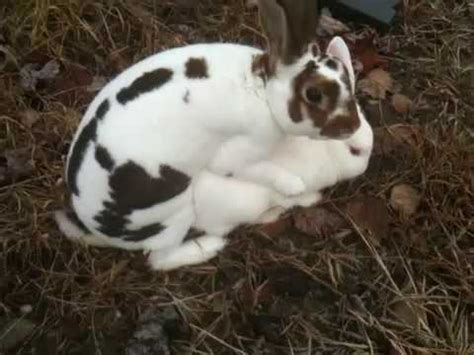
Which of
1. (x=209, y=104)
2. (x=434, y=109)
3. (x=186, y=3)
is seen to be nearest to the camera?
(x=209, y=104)

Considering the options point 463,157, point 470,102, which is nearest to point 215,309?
point 463,157

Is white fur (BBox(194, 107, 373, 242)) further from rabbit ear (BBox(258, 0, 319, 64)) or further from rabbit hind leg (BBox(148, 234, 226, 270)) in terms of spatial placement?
rabbit ear (BBox(258, 0, 319, 64))

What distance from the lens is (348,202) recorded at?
2959mm

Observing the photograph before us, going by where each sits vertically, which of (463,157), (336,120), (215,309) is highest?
(336,120)

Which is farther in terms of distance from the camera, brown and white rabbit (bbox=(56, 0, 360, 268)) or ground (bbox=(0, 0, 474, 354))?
ground (bbox=(0, 0, 474, 354))

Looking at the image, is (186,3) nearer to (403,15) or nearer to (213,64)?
(403,15)

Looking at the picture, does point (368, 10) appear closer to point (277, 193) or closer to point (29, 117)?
point (277, 193)

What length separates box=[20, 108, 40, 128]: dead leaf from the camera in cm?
309

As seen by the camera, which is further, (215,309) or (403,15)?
(403,15)

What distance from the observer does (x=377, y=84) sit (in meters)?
3.21

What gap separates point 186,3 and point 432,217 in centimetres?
121

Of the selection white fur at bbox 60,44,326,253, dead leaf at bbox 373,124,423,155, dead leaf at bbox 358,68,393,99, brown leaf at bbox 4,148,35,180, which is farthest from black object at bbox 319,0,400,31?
brown leaf at bbox 4,148,35,180

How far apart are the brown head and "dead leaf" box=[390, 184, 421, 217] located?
58 cm

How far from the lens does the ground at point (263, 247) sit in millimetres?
2744
